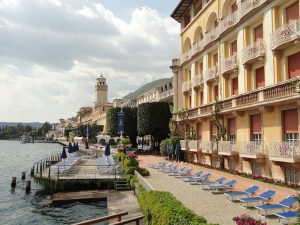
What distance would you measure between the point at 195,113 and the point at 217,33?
9872 mm

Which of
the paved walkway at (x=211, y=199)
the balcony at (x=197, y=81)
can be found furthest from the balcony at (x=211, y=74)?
the paved walkway at (x=211, y=199)

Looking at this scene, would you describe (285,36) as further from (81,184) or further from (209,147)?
(81,184)

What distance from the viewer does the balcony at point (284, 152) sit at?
21450mm

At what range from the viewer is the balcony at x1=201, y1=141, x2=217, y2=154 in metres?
34.1

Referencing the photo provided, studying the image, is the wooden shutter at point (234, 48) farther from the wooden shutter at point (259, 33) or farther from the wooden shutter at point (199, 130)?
the wooden shutter at point (199, 130)

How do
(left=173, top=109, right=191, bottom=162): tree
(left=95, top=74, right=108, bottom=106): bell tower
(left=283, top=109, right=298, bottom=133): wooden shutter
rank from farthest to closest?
1. (left=95, top=74, right=108, bottom=106): bell tower
2. (left=173, top=109, right=191, bottom=162): tree
3. (left=283, top=109, right=298, bottom=133): wooden shutter

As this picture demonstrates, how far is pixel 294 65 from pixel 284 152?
20.6 feet

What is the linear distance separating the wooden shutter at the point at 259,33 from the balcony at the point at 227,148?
9.53 metres

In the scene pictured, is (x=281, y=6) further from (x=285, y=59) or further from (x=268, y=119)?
(x=268, y=119)

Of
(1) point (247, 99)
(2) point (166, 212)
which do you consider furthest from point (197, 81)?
(2) point (166, 212)

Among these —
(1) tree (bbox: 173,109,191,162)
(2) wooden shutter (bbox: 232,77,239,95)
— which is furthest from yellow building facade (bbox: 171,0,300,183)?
(1) tree (bbox: 173,109,191,162)

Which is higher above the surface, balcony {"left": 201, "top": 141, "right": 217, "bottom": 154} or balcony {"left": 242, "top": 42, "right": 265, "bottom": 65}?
balcony {"left": 242, "top": 42, "right": 265, "bottom": 65}

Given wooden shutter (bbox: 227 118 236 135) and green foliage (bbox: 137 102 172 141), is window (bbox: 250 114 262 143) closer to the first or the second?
wooden shutter (bbox: 227 118 236 135)

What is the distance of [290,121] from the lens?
930 inches
